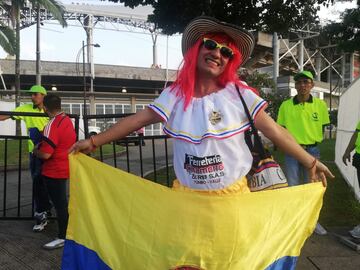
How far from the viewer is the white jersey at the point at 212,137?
207 cm

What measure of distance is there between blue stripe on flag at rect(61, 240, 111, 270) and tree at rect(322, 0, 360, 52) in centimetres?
1064

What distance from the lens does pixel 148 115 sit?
2.34m

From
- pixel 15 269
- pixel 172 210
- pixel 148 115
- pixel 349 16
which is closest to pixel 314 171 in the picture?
pixel 172 210

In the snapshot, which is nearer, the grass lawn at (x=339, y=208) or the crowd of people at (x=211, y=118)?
the crowd of people at (x=211, y=118)

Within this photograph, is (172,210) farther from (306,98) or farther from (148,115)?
(306,98)

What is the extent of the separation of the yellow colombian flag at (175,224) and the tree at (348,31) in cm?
1004

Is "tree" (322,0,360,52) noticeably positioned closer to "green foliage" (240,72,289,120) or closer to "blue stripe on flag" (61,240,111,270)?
"green foliage" (240,72,289,120)

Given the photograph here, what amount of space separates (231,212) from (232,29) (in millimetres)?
1003

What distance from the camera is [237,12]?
7352 mm

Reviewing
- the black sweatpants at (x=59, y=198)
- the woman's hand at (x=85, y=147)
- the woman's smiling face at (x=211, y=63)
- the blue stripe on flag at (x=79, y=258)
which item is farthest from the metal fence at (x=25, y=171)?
the woman's smiling face at (x=211, y=63)

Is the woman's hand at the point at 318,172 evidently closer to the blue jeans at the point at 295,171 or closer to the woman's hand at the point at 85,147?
the woman's hand at the point at 85,147

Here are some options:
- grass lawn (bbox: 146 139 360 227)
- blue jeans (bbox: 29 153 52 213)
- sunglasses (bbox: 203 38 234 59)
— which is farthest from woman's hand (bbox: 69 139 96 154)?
grass lawn (bbox: 146 139 360 227)

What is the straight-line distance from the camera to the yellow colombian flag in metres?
2.05

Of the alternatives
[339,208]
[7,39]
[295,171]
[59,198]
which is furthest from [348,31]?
[7,39]
